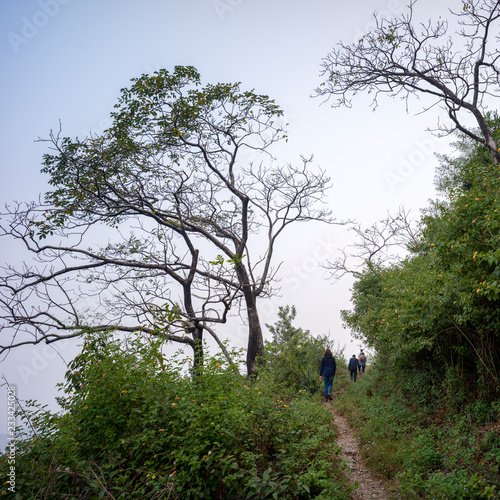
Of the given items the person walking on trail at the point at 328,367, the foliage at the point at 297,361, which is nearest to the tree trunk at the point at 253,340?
the foliage at the point at 297,361

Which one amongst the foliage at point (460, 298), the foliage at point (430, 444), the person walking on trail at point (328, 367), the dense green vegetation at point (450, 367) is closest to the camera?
the foliage at point (430, 444)

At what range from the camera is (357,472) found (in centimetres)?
717

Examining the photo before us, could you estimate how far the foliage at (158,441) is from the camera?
14.9ft

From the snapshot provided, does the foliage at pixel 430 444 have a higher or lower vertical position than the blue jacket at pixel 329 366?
lower

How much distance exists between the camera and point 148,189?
13.0 m

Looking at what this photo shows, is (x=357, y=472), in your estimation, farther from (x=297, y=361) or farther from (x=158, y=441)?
(x=297, y=361)

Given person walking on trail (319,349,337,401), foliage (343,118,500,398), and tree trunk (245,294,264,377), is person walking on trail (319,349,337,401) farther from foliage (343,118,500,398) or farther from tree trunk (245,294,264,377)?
foliage (343,118,500,398)

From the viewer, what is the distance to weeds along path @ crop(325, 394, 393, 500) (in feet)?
20.3

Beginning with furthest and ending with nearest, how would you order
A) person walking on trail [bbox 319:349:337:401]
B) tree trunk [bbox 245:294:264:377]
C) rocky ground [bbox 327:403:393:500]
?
1. person walking on trail [bbox 319:349:337:401]
2. tree trunk [bbox 245:294:264:377]
3. rocky ground [bbox 327:403:393:500]

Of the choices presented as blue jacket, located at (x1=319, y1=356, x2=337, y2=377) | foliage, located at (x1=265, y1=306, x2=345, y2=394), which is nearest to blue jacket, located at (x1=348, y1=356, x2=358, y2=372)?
foliage, located at (x1=265, y1=306, x2=345, y2=394)

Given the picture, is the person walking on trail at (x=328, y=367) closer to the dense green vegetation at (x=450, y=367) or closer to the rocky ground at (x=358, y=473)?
the dense green vegetation at (x=450, y=367)

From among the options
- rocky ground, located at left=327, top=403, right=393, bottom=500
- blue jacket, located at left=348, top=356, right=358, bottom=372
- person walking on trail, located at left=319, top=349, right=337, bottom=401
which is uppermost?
person walking on trail, located at left=319, top=349, right=337, bottom=401

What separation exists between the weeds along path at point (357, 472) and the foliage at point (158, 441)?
2.24 ft

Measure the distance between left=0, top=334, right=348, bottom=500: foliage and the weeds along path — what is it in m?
0.68
